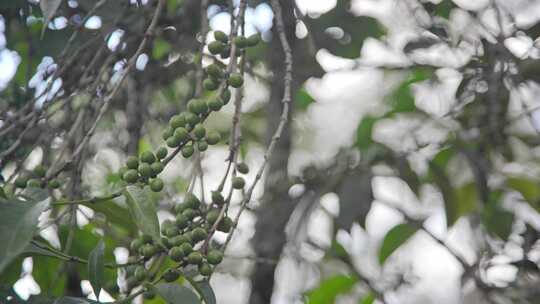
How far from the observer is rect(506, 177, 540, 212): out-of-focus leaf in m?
1.72

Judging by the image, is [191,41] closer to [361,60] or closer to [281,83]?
[281,83]

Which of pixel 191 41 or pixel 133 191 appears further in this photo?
pixel 191 41

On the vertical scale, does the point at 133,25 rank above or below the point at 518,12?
above

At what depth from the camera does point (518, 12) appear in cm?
178

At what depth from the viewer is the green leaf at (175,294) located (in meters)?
0.78

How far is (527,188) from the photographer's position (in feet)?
5.75

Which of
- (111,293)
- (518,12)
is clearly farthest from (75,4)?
(518,12)

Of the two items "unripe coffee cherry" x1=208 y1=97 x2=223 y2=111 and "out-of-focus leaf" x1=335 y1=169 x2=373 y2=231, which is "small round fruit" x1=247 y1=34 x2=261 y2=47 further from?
"out-of-focus leaf" x1=335 y1=169 x2=373 y2=231

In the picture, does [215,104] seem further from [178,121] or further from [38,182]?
[38,182]

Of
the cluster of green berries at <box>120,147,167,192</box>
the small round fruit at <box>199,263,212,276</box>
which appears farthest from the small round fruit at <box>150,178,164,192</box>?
the small round fruit at <box>199,263,212,276</box>

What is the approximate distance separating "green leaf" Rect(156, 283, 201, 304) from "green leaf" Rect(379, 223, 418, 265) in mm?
938

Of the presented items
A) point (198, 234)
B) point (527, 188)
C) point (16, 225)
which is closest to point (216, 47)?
point (198, 234)

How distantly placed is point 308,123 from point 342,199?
1.10 meters

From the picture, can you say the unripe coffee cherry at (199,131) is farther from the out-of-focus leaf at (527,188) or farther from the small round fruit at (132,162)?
the out-of-focus leaf at (527,188)
